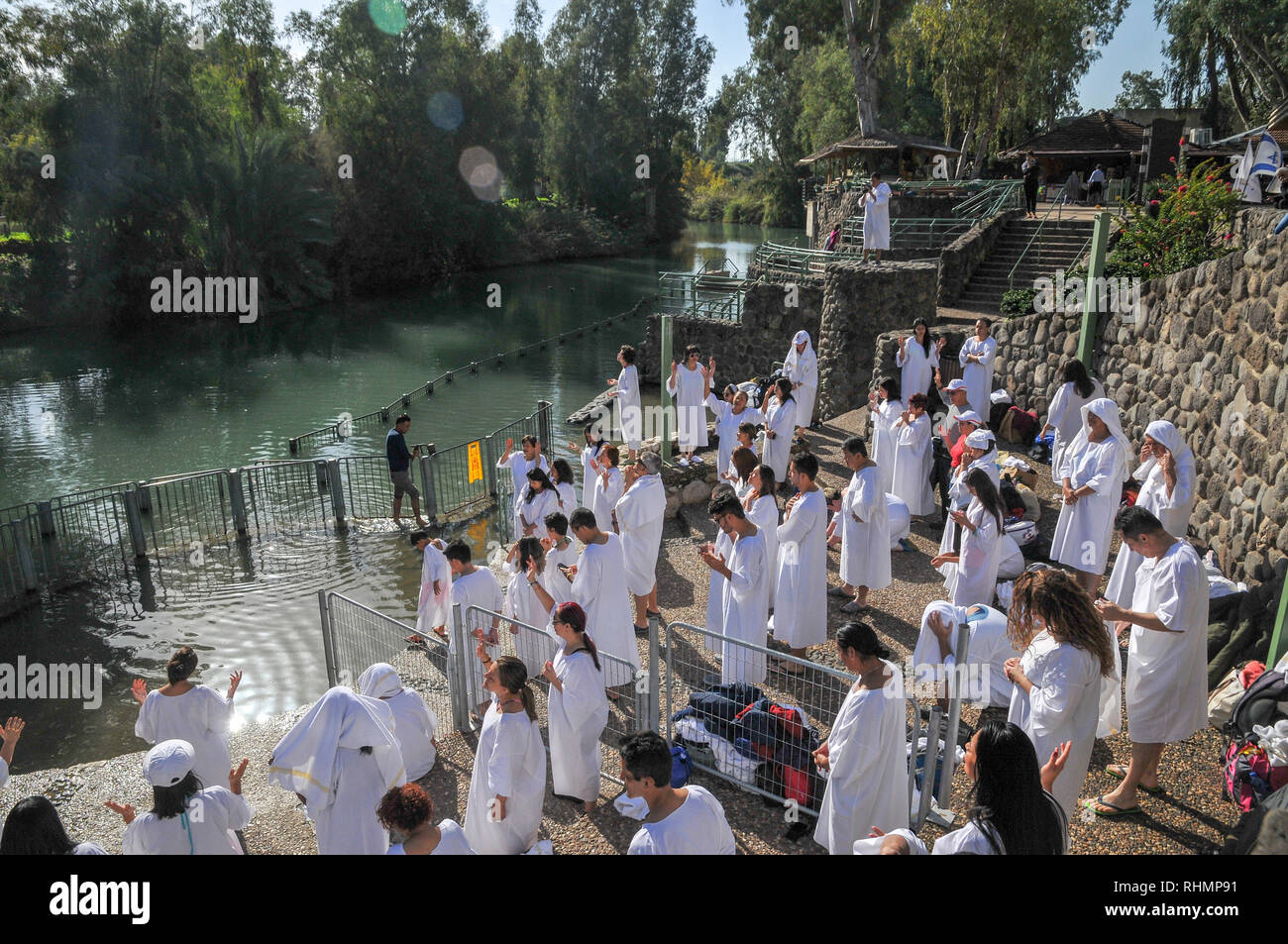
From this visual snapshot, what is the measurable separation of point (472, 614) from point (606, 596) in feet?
3.45

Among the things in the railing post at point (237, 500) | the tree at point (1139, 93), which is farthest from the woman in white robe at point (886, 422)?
the tree at point (1139, 93)

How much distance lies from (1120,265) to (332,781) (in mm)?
11794

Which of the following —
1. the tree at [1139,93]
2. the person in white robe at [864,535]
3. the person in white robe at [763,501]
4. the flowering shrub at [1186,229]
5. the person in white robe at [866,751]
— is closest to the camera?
the person in white robe at [866,751]

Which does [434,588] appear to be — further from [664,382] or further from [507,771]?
[664,382]

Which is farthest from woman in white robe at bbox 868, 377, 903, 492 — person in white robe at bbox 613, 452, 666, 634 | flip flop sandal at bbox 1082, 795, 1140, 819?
flip flop sandal at bbox 1082, 795, 1140, 819

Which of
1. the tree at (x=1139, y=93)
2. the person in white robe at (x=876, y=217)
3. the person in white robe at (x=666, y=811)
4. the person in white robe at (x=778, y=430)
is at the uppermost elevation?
the tree at (x=1139, y=93)

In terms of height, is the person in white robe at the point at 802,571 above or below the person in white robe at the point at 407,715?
above

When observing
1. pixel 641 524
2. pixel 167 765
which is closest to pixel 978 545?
pixel 641 524

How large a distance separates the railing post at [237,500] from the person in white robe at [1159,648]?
36.4ft

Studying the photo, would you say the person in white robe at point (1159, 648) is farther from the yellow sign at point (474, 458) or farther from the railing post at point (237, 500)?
the railing post at point (237, 500)

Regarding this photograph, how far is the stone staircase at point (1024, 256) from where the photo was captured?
17.9m
